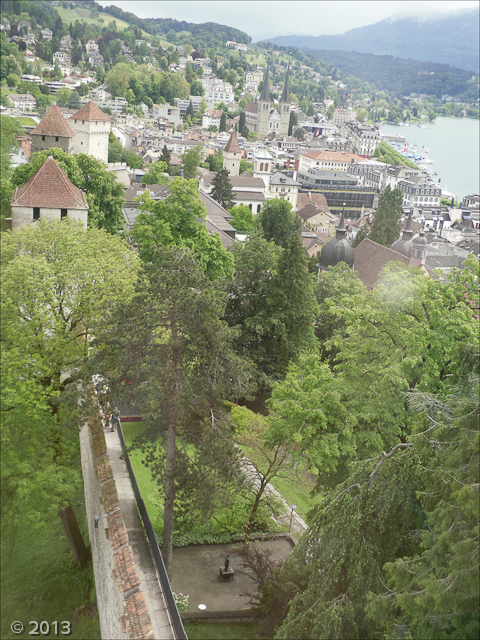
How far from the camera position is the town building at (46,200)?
104 ft

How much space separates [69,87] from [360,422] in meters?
188

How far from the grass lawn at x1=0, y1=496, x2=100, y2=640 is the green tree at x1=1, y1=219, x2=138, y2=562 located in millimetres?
818

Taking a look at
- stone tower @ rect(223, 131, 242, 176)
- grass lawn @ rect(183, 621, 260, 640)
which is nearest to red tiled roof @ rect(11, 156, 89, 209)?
grass lawn @ rect(183, 621, 260, 640)

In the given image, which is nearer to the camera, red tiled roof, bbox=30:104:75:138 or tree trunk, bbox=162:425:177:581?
tree trunk, bbox=162:425:177:581

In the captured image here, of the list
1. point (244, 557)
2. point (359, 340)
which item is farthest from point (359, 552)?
point (359, 340)

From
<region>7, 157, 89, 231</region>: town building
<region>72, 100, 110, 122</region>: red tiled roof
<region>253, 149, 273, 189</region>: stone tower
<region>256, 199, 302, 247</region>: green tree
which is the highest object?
<region>72, 100, 110, 122</region>: red tiled roof

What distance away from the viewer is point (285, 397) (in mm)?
22438

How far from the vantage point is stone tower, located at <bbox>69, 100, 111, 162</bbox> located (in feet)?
198

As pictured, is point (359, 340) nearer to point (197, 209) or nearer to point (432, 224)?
point (197, 209)

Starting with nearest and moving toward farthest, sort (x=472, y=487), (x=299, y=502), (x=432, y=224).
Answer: (x=472, y=487) < (x=299, y=502) < (x=432, y=224)

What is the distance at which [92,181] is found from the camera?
40312mm

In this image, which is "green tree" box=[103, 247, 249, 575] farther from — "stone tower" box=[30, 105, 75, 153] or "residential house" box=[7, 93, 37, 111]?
"residential house" box=[7, 93, 37, 111]

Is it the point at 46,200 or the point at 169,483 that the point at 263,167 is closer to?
the point at 46,200

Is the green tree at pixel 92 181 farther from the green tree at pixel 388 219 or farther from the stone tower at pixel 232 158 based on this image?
the stone tower at pixel 232 158
